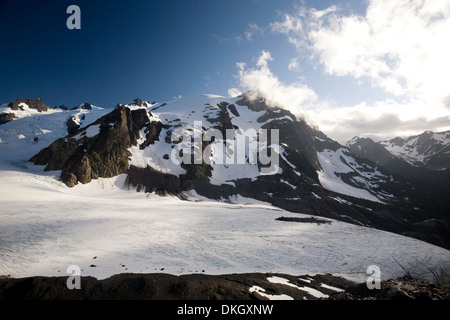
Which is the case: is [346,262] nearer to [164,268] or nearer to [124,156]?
[164,268]

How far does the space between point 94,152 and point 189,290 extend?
64911mm

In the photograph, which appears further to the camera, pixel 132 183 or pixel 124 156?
pixel 124 156

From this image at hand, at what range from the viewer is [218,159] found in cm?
9944

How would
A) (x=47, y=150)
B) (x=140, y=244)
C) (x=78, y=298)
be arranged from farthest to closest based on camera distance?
(x=47, y=150)
(x=140, y=244)
(x=78, y=298)

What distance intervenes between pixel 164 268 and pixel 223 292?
564 cm

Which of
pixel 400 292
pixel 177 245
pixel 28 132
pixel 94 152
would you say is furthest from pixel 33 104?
pixel 400 292

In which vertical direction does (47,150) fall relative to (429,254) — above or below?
→ above

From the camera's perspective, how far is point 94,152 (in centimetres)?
6397

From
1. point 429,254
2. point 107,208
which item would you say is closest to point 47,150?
point 107,208

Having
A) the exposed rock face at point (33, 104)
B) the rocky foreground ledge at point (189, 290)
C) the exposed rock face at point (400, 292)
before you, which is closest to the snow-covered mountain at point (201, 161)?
the exposed rock face at point (33, 104)

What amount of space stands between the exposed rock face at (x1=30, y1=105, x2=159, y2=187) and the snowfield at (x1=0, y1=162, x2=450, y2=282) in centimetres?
2138

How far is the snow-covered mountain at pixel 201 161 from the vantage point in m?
64.3

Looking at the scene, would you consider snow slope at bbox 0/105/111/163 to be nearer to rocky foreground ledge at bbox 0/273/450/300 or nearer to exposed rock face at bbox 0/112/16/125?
exposed rock face at bbox 0/112/16/125

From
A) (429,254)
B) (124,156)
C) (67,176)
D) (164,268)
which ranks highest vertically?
(124,156)
